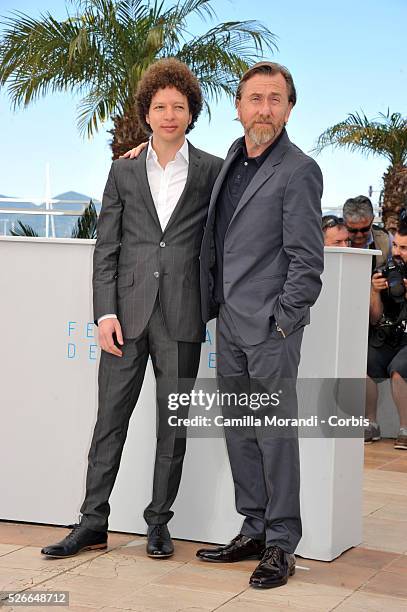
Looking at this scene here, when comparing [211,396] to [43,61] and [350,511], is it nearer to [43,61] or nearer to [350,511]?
[350,511]

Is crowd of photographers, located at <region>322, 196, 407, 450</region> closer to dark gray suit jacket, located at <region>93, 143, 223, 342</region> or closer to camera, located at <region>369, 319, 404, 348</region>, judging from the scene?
camera, located at <region>369, 319, 404, 348</region>

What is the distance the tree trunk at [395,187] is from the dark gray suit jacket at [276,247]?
13.0 meters

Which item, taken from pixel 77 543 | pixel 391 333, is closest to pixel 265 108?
pixel 77 543

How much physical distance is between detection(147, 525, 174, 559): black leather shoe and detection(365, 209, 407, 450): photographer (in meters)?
2.89

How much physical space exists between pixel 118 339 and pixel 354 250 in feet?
3.29

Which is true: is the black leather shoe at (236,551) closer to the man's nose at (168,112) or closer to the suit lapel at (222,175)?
the suit lapel at (222,175)

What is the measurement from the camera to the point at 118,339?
391 centimetres

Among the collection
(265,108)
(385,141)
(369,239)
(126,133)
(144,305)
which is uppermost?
(385,141)

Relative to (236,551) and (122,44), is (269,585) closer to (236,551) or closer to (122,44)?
(236,551)

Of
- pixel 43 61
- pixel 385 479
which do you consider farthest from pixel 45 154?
pixel 385 479

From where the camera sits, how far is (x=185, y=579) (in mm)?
3725

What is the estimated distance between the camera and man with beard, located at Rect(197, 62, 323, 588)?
3.60 m

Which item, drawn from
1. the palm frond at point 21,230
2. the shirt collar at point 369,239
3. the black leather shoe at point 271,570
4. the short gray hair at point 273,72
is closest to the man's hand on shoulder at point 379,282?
the shirt collar at point 369,239

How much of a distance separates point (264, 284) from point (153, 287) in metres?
0.48
